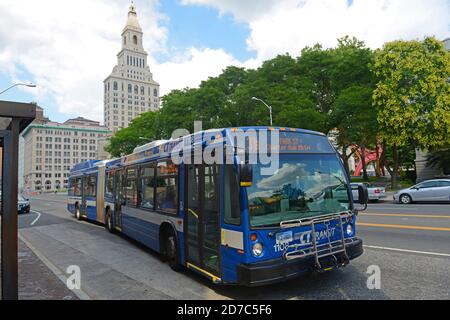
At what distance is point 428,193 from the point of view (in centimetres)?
1967

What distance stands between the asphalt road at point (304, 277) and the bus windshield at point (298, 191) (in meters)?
1.27

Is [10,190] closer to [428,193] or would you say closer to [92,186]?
[92,186]

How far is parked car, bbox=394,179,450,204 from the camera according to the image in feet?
62.2

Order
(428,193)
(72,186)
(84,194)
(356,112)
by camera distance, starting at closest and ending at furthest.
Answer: (84,194) → (72,186) → (428,193) → (356,112)

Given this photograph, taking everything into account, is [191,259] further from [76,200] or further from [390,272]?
[76,200]

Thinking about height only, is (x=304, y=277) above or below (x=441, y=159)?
below

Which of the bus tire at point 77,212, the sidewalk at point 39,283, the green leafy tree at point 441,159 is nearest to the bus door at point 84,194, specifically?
the bus tire at point 77,212

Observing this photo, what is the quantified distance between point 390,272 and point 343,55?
110ft

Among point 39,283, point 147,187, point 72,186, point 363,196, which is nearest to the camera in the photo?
point 39,283

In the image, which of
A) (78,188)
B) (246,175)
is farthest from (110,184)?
(246,175)

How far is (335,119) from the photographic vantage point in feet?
107

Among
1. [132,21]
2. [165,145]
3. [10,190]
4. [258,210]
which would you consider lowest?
[258,210]

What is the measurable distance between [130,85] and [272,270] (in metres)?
173

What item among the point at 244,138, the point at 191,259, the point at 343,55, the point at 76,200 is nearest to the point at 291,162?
the point at 244,138
